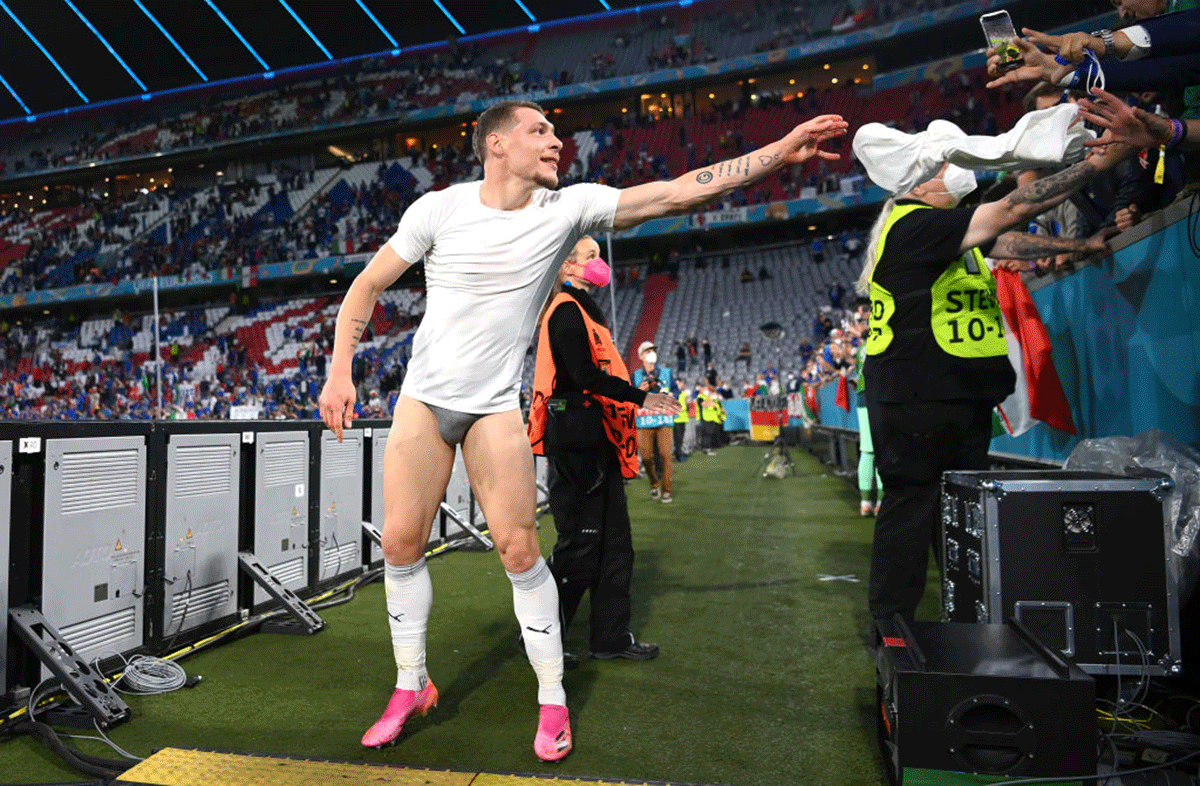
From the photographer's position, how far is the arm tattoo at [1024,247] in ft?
8.89

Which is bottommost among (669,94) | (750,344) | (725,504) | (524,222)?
(725,504)

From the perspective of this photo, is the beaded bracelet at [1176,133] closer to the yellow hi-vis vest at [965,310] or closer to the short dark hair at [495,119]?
the yellow hi-vis vest at [965,310]

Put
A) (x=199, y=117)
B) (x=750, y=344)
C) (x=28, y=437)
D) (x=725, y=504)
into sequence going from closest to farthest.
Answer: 1. (x=28, y=437)
2. (x=725, y=504)
3. (x=750, y=344)
4. (x=199, y=117)

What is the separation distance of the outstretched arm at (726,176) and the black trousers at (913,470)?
104cm

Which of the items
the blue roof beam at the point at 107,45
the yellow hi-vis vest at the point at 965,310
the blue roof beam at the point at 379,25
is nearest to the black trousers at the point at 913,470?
the yellow hi-vis vest at the point at 965,310

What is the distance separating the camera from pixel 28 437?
2.65 metres

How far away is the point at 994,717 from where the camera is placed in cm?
168

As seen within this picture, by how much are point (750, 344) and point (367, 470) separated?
22.1 metres

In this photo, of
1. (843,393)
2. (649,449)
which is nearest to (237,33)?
(649,449)

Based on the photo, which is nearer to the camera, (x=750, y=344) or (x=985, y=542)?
(x=985, y=542)

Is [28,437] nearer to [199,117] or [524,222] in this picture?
[524,222]

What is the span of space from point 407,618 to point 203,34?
4575 centimetres

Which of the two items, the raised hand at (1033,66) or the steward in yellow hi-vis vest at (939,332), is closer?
the raised hand at (1033,66)

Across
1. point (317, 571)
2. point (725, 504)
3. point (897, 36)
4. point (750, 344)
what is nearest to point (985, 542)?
point (317, 571)
